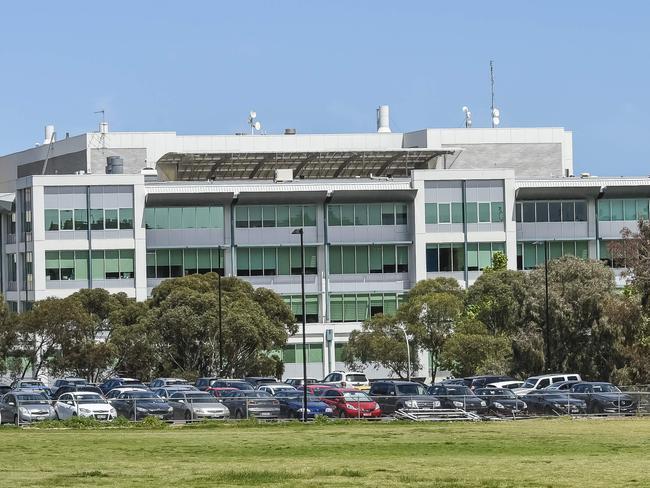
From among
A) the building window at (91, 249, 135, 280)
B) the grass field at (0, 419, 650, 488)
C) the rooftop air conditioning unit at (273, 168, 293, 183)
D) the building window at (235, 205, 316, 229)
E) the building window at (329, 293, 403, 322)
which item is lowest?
the grass field at (0, 419, 650, 488)

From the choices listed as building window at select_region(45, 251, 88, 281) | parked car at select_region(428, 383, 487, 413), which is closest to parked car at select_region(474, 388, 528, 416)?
parked car at select_region(428, 383, 487, 413)

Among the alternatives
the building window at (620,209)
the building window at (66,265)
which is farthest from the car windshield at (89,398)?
the building window at (620,209)

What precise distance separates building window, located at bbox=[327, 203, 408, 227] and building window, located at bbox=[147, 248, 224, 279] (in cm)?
992

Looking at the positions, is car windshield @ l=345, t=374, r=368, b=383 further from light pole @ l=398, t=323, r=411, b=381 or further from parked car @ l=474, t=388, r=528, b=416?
parked car @ l=474, t=388, r=528, b=416

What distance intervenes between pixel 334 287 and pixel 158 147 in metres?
30.6

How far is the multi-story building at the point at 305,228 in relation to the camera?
124000 mm

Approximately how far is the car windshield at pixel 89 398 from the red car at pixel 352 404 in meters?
10.0

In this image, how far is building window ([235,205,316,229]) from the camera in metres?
128

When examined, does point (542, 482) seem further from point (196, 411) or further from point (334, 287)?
point (334, 287)

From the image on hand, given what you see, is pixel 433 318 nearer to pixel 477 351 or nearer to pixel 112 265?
pixel 477 351

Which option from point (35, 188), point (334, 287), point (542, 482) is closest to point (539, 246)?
point (334, 287)

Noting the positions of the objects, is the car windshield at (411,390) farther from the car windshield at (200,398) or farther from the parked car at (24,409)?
the parked car at (24,409)

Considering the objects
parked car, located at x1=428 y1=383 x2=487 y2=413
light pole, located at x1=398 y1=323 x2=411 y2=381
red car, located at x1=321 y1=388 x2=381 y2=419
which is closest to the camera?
parked car, located at x1=428 y1=383 x2=487 y2=413

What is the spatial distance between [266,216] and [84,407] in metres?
63.2
